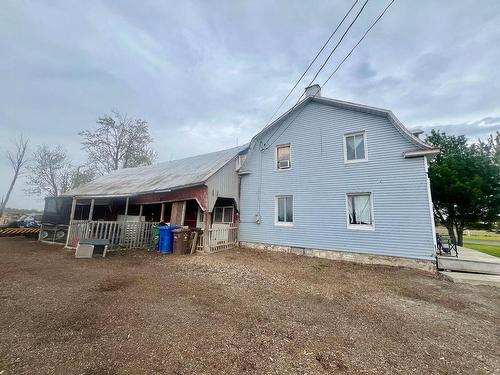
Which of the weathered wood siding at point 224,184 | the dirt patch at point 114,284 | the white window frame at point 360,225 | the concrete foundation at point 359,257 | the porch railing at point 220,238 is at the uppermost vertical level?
the weathered wood siding at point 224,184

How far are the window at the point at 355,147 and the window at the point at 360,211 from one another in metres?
1.76

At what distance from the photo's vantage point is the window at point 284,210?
11.8 m

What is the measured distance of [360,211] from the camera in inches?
388

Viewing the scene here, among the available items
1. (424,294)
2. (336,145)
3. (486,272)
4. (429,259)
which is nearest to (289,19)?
(336,145)

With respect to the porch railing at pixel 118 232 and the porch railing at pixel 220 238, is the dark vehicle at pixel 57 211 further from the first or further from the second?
the porch railing at pixel 220 238

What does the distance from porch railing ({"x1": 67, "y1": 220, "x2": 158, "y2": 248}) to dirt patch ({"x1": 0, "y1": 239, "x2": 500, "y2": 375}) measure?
3.79 metres

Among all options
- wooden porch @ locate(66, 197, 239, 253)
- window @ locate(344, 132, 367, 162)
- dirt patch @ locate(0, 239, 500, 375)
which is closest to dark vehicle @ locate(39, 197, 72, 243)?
wooden porch @ locate(66, 197, 239, 253)

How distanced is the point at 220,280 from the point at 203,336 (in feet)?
10.9

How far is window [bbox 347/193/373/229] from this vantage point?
9.59 m

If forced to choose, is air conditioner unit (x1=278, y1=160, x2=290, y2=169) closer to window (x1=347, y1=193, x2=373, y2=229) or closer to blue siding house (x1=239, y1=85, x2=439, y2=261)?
blue siding house (x1=239, y1=85, x2=439, y2=261)

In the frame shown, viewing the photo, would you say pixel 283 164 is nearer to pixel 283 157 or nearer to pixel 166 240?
pixel 283 157

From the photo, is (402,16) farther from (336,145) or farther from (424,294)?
(424,294)

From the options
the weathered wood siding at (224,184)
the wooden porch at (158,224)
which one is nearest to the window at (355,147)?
the weathered wood siding at (224,184)

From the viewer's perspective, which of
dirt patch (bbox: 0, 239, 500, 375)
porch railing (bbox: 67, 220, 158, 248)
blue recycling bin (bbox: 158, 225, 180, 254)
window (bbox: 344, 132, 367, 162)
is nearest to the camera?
dirt patch (bbox: 0, 239, 500, 375)
